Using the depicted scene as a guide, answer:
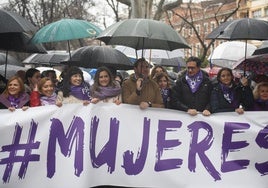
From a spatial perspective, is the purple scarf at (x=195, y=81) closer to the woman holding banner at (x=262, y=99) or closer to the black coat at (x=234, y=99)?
the black coat at (x=234, y=99)

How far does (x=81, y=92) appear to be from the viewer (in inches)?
208

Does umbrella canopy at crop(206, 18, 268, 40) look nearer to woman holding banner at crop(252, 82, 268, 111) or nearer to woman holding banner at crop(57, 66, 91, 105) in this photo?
woman holding banner at crop(252, 82, 268, 111)

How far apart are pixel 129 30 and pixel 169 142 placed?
1396mm

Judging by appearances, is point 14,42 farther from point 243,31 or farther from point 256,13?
point 256,13

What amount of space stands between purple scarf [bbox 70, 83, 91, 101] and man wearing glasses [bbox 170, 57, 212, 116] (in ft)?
3.54

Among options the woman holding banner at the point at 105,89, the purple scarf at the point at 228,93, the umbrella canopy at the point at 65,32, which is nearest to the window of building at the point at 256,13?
the umbrella canopy at the point at 65,32

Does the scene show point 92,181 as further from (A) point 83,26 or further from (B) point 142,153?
(A) point 83,26

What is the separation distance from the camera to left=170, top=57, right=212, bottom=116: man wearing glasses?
17.1 feet

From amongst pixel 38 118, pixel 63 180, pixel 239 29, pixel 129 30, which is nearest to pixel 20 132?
pixel 38 118

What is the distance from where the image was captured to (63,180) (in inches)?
178

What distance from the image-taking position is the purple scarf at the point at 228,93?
17.3 feet

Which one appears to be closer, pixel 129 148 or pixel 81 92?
pixel 129 148

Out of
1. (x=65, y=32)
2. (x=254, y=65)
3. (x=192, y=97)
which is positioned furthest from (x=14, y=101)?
(x=254, y=65)

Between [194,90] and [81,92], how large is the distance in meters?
1.34
